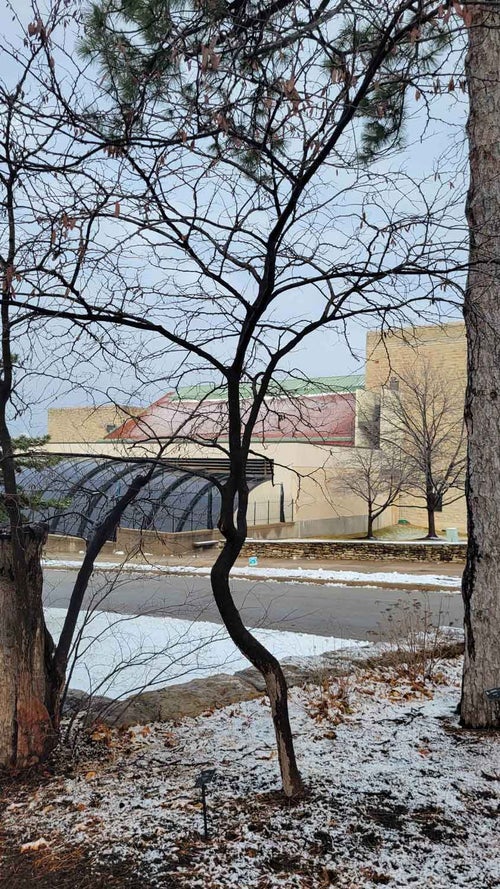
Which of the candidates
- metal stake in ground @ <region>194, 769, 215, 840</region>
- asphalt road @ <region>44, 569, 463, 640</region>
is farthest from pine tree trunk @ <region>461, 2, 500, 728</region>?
asphalt road @ <region>44, 569, 463, 640</region>

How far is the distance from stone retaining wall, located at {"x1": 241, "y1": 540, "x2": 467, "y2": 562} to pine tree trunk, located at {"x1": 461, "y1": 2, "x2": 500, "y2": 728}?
55.1ft

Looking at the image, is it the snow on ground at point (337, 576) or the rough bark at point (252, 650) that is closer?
the rough bark at point (252, 650)

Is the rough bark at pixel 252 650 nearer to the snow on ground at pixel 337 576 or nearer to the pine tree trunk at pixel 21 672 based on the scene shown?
the pine tree trunk at pixel 21 672

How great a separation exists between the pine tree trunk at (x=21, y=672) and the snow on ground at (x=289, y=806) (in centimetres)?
27

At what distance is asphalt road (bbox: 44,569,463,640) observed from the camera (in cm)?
1119

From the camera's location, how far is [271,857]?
345 centimetres

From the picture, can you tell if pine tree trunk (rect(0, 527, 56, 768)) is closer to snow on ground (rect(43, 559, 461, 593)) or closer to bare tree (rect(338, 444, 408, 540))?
snow on ground (rect(43, 559, 461, 593))

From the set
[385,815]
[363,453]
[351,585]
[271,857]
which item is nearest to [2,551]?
[271,857]

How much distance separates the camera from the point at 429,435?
25828mm

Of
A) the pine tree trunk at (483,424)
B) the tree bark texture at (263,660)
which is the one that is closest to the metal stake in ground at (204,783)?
the tree bark texture at (263,660)

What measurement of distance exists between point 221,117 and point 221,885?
346 centimetres

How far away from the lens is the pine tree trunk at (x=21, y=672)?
448cm

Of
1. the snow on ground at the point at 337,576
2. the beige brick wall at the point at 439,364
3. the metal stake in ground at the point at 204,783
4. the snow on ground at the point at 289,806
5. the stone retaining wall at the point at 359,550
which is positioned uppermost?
the beige brick wall at the point at 439,364

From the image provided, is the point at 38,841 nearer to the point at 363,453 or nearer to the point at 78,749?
the point at 78,749
